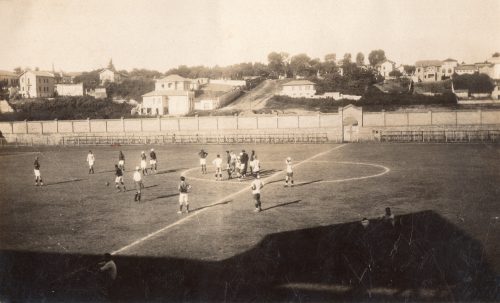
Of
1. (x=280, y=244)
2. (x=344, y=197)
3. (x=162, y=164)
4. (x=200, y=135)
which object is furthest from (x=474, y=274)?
(x=200, y=135)

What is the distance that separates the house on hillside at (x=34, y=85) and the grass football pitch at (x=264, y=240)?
8744 centimetres

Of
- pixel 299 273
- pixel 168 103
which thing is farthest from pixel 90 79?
pixel 299 273

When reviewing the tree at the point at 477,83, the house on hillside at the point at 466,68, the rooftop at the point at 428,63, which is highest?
the rooftop at the point at 428,63

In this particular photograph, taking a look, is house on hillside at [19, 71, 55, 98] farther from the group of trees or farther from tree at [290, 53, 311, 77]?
tree at [290, 53, 311, 77]

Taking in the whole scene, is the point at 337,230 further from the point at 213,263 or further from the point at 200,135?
the point at 200,135

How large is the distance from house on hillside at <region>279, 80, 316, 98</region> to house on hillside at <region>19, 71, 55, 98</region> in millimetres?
59608

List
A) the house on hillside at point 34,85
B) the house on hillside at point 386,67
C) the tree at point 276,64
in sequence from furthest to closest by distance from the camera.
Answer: the tree at point 276,64 → the house on hillside at point 386,67 → the house on hillside at point 34,85

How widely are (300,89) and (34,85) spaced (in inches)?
2556

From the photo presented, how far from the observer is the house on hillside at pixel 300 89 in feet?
315

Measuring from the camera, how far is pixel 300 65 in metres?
134

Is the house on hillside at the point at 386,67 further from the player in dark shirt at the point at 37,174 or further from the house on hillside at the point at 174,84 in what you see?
the player in dark shirt at the point at 37,174

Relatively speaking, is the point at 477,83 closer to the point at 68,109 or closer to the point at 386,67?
the point at 386,67

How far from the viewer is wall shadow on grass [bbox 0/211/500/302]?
32.4 feet

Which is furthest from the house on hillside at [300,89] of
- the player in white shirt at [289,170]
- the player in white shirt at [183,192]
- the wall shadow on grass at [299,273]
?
the wall shadow on grass at [299,273]
